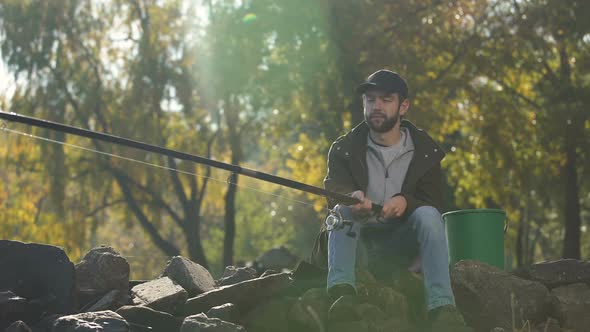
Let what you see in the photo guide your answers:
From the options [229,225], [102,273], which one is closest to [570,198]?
[229,225]

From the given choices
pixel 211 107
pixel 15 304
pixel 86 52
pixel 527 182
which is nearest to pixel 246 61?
pixel 211 107

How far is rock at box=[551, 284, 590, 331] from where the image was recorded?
668cm

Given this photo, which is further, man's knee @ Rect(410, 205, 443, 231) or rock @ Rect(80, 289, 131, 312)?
rock @ Rect(80, 289, 131, 312)

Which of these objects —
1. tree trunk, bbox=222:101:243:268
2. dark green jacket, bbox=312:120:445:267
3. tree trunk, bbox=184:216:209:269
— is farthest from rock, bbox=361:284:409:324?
tree trunk, bbox=222:101:243:268

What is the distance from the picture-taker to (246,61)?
907 inches

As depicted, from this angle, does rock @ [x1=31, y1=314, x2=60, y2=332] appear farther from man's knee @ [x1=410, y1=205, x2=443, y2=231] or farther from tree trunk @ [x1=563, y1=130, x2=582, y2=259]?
tree trunk @ [x1=563, y1=130, x2=582, y2=259]

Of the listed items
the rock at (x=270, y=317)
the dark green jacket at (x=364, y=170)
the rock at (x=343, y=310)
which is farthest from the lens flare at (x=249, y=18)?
the rock at (x=343, y=310)

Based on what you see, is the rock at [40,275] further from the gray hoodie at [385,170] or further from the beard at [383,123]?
the beard at [383,123]

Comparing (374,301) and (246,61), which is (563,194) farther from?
(374,301)

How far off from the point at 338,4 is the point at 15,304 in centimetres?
1344

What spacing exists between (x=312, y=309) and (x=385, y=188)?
0.97m

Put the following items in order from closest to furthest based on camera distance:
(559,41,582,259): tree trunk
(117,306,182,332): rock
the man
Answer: the man, (117,306,182,332): rock, (559,41,582,259): tree trunk

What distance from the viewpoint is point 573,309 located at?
6762 millimetres

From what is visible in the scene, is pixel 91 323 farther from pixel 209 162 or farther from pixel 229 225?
pixel 229 225
